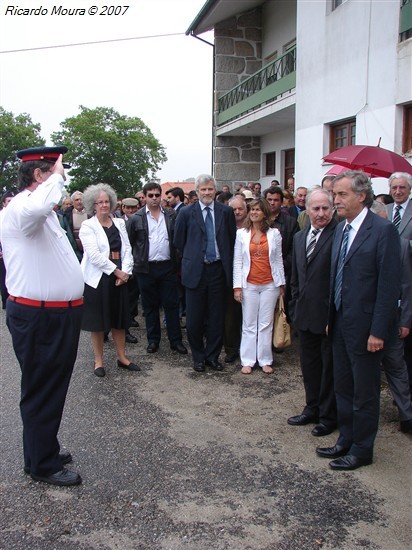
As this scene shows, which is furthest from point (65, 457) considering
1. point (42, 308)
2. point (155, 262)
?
point (155, 262)

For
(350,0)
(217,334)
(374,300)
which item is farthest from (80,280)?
(350,0)

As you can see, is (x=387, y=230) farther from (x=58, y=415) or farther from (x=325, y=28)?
(x=325, y=28)

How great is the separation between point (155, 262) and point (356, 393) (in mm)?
3411

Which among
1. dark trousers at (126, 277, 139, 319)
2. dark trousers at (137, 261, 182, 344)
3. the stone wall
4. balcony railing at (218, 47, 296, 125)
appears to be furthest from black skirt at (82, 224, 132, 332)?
the stone wall

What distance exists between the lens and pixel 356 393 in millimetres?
3355

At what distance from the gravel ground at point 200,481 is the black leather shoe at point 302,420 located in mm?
64

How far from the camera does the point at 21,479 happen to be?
3.33 m

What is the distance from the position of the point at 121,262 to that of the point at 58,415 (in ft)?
7.87

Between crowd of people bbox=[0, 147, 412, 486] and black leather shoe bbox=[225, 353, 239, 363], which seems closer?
crowd of people bbox=[0, 147, 412, 486]

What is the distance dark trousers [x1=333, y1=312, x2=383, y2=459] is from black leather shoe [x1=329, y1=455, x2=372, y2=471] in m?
0.03

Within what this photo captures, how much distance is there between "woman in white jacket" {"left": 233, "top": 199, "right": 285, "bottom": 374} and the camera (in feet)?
17.9

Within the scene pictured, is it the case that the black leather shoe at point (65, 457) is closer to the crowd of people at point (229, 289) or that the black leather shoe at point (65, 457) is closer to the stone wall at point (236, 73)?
the crowd of people at point (229, 289)

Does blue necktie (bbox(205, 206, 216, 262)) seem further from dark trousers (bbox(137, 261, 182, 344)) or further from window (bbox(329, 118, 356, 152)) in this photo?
window (bbox(329, 118, 356, 152))

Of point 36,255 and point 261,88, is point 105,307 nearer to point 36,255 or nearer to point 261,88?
point 36,255
